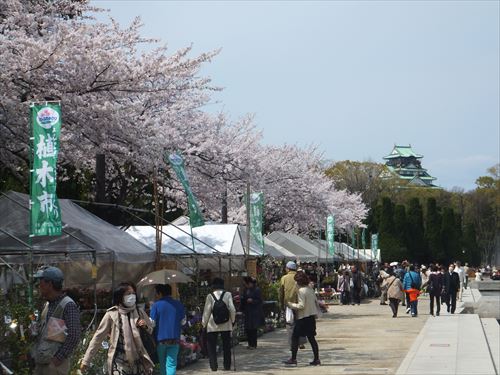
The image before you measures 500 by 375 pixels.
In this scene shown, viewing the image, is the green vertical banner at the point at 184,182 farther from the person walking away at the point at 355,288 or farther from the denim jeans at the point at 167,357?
the person walking away at the point at 355,288

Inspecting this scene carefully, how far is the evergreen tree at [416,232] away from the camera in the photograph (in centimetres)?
9178

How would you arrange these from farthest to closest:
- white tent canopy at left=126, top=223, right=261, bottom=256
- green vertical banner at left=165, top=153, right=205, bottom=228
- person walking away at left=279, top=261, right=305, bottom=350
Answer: white tent canopy at left=126, top=223, right=261, bottom=256 → green vertical banner at left=165, top=153, right=205, bottom=228 → person walking away at left=279, top=261, right=305, bottom=350

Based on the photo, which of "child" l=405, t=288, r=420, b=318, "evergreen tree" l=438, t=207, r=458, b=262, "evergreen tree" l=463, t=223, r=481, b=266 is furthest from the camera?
"evergreen tree" l=463, t=223, r=481, b=266

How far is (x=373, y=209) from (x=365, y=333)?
66875 millimetres

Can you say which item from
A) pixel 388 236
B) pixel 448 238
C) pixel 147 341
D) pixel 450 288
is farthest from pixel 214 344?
pixel 448 238

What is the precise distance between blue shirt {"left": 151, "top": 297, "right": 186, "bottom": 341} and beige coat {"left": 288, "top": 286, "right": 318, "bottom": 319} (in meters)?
4.12

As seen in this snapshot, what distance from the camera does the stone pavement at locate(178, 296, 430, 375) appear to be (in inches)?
593

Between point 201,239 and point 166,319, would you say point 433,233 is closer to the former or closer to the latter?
point 201,239

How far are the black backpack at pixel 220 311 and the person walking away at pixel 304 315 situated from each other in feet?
4.96

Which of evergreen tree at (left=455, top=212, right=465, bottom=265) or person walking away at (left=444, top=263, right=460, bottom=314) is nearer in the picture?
person walking away at (left=444, top=263, right=460, bottom=314)

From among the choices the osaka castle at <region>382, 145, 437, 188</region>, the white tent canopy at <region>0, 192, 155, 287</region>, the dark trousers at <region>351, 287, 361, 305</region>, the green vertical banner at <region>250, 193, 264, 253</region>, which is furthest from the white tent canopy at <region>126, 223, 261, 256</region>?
the osaka castle at <region>382, 145, 437, 188</region>

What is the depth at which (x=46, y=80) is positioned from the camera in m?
15.8

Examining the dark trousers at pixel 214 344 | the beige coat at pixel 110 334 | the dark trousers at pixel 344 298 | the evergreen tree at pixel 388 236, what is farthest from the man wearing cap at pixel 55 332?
the evergreen tree at pixel 388 236

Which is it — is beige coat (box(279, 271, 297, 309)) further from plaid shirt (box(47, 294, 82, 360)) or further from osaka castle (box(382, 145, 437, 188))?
osaka castle (box(382, 145, 437, 188))
